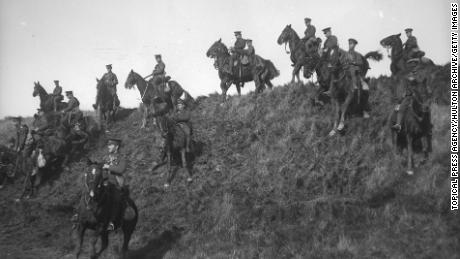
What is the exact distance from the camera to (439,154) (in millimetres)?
13391

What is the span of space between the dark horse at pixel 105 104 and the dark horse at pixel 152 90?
3.70 feet

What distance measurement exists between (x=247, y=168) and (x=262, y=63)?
5.76m

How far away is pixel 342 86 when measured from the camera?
1606cm

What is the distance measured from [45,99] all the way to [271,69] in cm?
996

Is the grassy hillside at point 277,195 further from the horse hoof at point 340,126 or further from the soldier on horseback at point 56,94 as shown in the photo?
the soldier on horseback at point 56,94

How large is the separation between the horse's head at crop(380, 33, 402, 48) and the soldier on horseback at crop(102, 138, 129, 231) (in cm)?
1118

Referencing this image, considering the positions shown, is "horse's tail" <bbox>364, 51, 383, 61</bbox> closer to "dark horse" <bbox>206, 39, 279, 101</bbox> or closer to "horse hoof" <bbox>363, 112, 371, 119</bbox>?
"horse hoof" <bbox>363, 112, 371, 119</bbox>

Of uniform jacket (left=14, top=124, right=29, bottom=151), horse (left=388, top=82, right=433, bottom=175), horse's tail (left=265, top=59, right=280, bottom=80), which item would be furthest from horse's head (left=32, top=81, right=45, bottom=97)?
horse (left=388, top=82, right=433, bottom=175)

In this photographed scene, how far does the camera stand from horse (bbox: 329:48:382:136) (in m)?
15.8

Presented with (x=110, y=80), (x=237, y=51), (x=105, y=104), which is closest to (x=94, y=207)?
(x=110, y=80)

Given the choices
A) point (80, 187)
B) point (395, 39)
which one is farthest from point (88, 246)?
point (395, 39)

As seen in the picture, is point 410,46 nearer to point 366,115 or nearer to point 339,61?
point 339,61

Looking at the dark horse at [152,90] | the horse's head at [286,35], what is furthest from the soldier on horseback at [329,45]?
the dark horse at [152,90]

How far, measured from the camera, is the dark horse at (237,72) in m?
20.5
